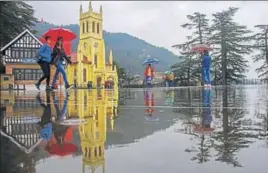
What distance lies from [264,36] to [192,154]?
4256 centimetres

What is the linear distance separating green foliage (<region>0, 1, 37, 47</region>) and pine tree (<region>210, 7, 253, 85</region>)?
23.0m

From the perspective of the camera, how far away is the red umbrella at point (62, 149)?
3166 millimetres

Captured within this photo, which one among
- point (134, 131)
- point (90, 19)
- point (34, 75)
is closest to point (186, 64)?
point (34, 75)

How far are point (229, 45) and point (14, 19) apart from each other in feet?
86.2

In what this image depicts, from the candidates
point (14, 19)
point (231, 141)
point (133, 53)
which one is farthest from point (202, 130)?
point (133, 53)

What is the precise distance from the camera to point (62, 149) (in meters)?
3.32

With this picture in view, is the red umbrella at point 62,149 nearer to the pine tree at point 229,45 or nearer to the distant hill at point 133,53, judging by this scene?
the pine tree at point 229,45

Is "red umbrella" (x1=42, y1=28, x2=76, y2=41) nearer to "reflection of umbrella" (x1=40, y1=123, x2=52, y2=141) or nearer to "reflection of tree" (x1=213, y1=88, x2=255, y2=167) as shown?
"reflection of umbrella" (x1=40, y1=123, x2=52, y2=141)

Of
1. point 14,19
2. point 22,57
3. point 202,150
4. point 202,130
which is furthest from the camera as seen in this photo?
point 22,57

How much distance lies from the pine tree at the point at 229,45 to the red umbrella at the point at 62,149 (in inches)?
1603

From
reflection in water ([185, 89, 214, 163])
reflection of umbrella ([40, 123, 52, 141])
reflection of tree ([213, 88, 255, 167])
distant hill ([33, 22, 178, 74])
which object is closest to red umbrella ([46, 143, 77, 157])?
reflection of umbrella ([40, 123, 52, 141])

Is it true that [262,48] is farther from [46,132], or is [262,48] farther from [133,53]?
[133,53]

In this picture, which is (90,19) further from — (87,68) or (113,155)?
(113,155)

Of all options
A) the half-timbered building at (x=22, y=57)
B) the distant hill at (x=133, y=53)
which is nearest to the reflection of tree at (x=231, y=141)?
the half-timbered building at (x=22, y=57)
